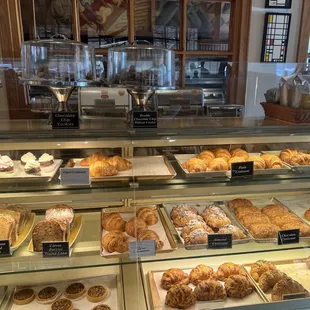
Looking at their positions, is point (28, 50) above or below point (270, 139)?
above

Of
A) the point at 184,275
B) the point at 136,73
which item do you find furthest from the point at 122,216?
the point at 136,73

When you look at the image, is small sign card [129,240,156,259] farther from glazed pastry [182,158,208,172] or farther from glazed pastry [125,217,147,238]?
glazed pastry [182,158,208,172]

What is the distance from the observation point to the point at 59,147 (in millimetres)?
1435

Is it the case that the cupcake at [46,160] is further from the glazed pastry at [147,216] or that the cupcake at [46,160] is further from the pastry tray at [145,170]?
the glazed pastry at [147,216]

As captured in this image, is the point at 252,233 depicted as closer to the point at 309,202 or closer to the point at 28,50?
the point at 309,202

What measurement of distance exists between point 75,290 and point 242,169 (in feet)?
3.38

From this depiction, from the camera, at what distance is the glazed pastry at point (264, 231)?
59.4 inches

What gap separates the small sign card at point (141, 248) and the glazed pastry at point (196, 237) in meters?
0.15

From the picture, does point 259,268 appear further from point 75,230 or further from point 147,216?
point 75,230

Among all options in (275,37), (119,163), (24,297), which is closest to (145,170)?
(119,163)

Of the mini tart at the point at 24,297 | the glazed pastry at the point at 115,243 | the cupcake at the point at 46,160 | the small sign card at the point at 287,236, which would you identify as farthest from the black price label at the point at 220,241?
the mini tart at the point at 24,297

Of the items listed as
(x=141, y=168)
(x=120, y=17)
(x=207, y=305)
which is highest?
(x=120, y=17)

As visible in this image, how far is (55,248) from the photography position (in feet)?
4.41

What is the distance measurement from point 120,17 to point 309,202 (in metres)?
2.38
